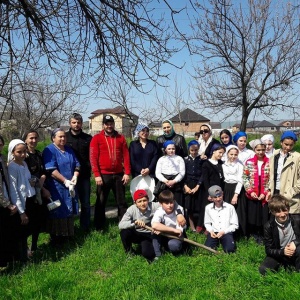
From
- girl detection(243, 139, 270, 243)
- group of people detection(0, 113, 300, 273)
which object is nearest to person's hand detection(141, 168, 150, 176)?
group of people detection(0, 113, 300, 273)

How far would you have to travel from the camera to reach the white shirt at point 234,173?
5.17 metres

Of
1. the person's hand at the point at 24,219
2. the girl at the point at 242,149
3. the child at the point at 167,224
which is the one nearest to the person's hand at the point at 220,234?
the child at the point at 167,224

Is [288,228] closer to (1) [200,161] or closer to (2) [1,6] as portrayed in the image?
(1) [200,161]

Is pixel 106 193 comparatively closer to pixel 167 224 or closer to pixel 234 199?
pixel 167 224

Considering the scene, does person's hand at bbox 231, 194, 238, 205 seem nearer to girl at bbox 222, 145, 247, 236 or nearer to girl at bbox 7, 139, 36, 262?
girl at bbox 222, 145, 247, 236

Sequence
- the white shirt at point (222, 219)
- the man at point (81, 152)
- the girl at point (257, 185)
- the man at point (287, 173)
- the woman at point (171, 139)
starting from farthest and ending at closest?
1. the woman at point (171, 139)
2. the man at point (81, 152)
3. the girl at point (257, 185)
4. the white shirt at point (222, 219)
5. the man at point (287, 173)

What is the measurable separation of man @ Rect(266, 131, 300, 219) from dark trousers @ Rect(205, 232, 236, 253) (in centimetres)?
84

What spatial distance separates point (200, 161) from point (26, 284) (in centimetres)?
308

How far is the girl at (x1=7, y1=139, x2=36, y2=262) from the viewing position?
167 inches

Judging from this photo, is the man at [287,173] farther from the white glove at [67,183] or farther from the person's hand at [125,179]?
the white glove at [67,183]

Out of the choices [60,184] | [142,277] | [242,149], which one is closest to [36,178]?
[60,184]

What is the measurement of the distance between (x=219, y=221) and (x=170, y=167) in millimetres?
1178

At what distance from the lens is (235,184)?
17.2ft

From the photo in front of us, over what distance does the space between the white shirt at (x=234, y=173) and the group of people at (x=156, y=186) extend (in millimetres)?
14
